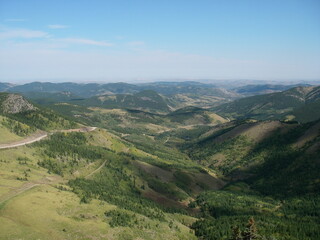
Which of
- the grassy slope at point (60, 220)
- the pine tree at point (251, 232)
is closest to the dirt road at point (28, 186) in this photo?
the grassy slope at point (60, 220)

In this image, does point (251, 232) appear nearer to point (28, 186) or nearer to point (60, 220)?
point (60, 220)

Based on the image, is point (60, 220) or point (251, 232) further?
point (60, 220)

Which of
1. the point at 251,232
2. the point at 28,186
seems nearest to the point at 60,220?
the point at 28,186

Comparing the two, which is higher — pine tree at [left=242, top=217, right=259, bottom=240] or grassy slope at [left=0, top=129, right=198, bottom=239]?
pine tree at [left=242, top=217, right=259, bottom=240]

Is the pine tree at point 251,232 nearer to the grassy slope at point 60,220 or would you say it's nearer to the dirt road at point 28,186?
the grassy slope at point 60,220

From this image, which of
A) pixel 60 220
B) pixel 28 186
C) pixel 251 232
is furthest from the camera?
pixel 28 186

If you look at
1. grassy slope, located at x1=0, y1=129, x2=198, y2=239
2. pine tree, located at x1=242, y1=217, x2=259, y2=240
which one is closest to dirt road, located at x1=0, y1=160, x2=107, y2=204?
grassy slope, located at x1=0, y1=129, x2=198, y2=239

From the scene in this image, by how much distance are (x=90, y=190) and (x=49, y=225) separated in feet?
230

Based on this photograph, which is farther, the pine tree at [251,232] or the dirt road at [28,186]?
the dirt road at [28,186]

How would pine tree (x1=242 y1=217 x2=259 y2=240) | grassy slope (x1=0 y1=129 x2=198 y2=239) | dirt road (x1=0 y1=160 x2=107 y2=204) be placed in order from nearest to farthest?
pine tree (x1=242 y1=217 x2=259 y2=240)
grassy slope (x1=0 y1=129 x2=198 y2=239)
dirt road (x1=0 y1=160 x2=107 y2=204)

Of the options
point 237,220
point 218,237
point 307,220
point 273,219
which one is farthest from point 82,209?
point 307,220

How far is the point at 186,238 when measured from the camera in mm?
152500

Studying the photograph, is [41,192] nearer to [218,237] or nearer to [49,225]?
[49,225]

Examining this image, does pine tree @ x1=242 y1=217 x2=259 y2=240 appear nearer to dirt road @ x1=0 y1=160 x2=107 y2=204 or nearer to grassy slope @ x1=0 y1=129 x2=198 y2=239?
grassy slope @ x1=0 y1=129 x2=198 y2=239
